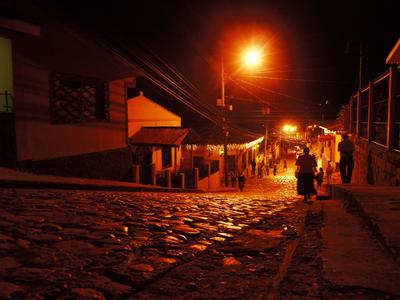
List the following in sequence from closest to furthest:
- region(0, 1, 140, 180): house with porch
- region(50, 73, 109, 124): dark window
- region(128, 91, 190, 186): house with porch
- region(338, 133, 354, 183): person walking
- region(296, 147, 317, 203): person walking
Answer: region(0, 1, 140, 180): house with porch, region(296, 147, 317, 203): person walking, region(50, 73, 109, 124): dark window, region(338, 133, 354, 183): person walking, region(128, 91, 190, 186): house with porch

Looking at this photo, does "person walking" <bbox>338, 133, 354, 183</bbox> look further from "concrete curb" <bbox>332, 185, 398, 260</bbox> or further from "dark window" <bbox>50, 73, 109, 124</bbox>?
"dark window" <bbox>50, 73, 109, 124</bbox>

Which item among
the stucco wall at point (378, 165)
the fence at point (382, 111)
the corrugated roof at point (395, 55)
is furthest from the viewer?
the fence at point (382, 111)

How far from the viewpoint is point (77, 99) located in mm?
11938

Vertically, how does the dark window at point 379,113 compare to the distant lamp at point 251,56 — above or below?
below

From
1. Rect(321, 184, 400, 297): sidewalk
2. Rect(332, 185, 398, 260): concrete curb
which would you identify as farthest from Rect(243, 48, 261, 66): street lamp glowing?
Rect(321, 184, 400, 297): sidewalk

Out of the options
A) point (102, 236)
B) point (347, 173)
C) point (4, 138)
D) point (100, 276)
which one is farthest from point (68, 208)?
point (347, 173)

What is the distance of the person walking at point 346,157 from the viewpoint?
11.4m

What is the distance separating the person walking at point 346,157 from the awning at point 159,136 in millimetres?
9456

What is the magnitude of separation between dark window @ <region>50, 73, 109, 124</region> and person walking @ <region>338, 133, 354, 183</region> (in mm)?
8998

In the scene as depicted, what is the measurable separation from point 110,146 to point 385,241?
11.9 metres

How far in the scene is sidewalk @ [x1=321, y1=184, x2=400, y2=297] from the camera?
2893mm

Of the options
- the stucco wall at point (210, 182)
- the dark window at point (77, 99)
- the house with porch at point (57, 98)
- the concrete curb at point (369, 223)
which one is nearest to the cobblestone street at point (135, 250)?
the concrete curb at point (369, 223)

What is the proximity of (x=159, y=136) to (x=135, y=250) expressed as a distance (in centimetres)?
1660

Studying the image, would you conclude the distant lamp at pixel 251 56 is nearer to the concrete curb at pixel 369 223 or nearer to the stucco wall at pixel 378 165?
the stucco wall at pixel 378 165
